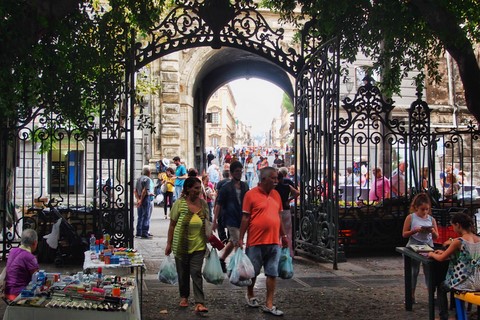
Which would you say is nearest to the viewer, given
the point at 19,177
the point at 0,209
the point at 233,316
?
the point at 233,316

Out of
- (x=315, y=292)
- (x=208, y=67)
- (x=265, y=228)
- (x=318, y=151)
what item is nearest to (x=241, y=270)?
(x=265, y=228)

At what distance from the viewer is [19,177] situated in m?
23.4

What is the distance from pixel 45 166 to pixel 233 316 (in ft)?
56.2

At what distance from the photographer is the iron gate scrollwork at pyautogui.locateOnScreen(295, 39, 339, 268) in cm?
1173

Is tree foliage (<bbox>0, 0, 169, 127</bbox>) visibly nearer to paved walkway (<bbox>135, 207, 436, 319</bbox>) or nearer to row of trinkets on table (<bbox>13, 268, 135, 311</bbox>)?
row of trinkets on table (<bbox>13, 268, 135, 311</bbox>)

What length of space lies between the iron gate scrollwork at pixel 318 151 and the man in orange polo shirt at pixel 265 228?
11.3 ft

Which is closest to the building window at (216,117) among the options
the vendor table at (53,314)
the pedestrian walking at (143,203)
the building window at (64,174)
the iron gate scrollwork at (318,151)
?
the building window at (64,174)

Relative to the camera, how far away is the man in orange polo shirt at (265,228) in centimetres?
816

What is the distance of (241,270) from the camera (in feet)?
25.8

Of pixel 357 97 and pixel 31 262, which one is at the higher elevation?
pixel 357 97

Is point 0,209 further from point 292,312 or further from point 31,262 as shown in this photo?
point 292,312

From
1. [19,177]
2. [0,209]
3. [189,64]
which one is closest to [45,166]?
[19,177]

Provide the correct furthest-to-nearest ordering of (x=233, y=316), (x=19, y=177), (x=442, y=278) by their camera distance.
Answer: (x=19, y=177)
(x=233, y=316)
(x=442, y=278)

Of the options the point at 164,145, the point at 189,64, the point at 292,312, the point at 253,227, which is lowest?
the point at 292,312
